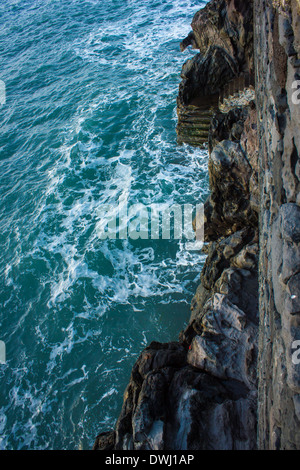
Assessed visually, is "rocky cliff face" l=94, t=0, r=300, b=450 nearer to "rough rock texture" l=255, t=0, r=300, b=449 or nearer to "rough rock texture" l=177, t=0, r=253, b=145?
"rough rock texture" l=255, t=0, r=300, b=449

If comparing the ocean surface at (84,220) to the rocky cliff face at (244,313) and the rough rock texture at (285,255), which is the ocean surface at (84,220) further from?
the rough rock texture at (285,255)

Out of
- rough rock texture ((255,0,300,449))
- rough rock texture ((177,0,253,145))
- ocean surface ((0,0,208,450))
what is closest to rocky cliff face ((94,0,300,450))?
rough rock texture ((255,0,300,449))

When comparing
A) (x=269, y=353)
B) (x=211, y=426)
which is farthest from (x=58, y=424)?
(x=269, y=353)

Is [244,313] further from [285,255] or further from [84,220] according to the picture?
[84,220]

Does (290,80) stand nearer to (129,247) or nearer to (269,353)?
(269,353)

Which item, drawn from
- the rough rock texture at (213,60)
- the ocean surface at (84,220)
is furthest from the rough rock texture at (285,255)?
the rough rock texture at (213,60)
